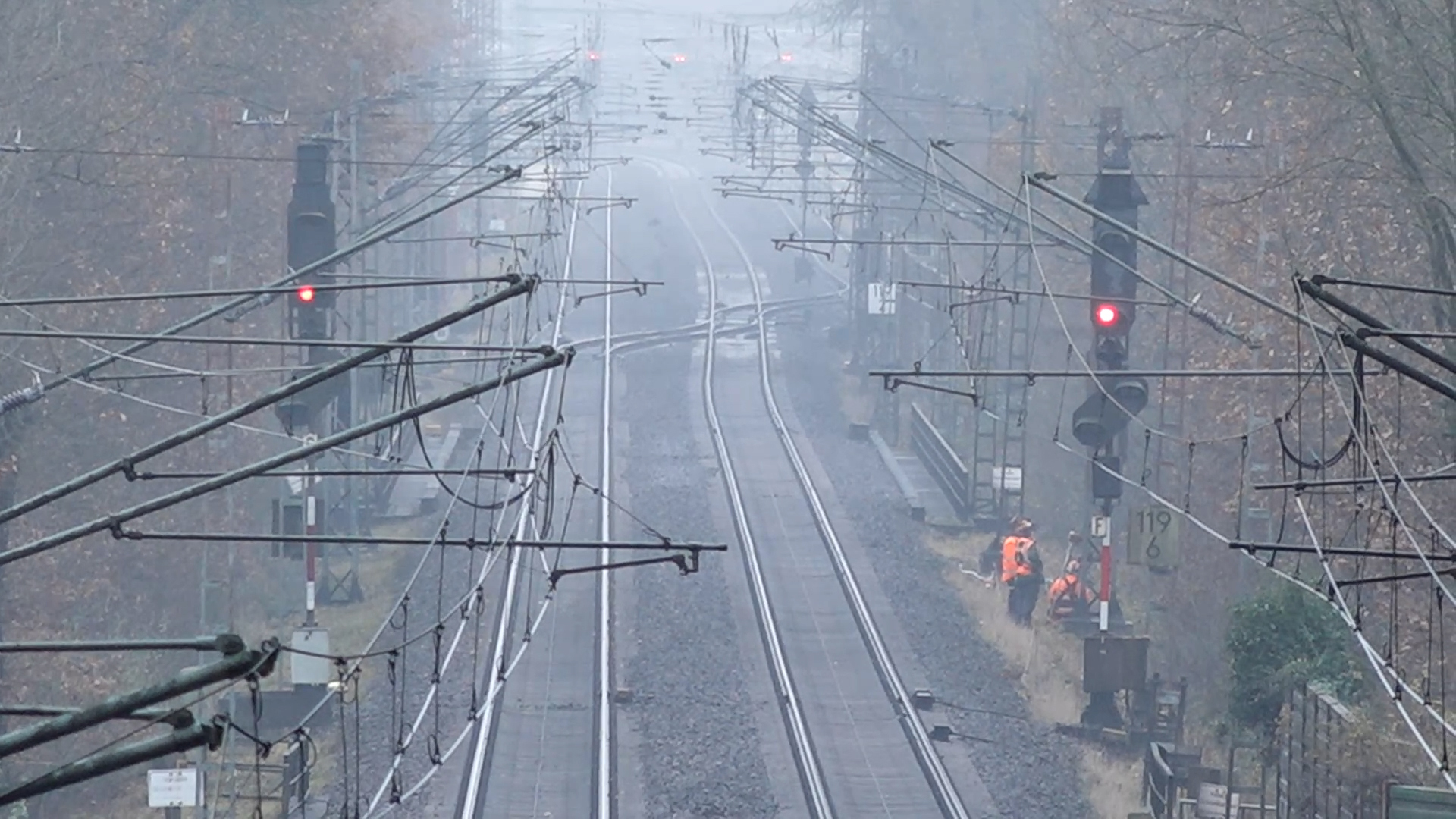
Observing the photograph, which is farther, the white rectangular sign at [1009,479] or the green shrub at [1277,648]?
the white rectangular sign at [1009,479]

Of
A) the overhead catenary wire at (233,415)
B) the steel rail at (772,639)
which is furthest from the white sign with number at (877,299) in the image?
the overhead catenary wire at (233,415)

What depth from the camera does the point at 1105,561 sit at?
2228 cm

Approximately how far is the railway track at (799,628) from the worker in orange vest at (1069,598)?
248 centimetres

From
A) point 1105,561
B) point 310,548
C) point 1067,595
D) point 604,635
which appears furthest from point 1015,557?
point 310,548

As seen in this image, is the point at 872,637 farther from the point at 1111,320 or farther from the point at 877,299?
the point at 877,299

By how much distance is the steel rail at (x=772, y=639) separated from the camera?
18686 millimetres

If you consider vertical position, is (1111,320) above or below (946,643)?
above

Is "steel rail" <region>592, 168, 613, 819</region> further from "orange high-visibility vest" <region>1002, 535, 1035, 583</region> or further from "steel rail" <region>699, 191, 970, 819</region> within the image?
"orange high-visibility vest" <region>1002, 535, 1035, 583</region>

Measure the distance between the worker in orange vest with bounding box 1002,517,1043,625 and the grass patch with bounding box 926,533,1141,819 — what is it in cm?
19

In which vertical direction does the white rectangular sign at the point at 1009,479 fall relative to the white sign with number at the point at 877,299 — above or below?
below

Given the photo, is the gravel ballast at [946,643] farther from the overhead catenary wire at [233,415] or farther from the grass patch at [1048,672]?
the overhead catenary wire at [233,415]

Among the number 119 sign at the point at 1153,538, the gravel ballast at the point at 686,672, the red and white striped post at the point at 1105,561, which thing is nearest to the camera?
the gravel ballast at the point at 686,672

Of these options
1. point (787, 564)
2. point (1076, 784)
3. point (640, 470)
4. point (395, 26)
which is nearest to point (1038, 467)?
point (640, 470)

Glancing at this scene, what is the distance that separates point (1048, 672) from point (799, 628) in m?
3.03
